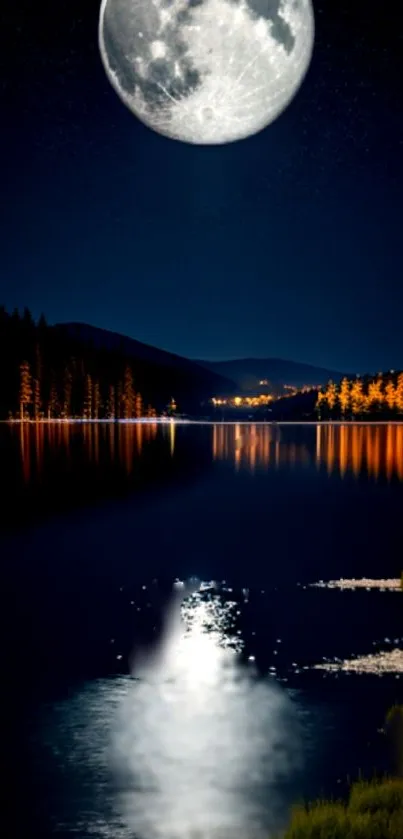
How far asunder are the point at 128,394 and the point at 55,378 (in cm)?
2898

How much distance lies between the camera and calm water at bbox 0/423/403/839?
7387 mm

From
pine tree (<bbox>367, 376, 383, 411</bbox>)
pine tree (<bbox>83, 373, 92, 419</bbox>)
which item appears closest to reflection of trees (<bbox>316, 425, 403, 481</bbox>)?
pine tree (<bbox>83, 373, 92, 419</bbox>)

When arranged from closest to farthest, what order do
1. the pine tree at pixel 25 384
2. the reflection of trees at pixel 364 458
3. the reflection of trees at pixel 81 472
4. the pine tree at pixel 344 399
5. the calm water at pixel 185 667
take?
the calm water at pixel 185 667 → the reflection of trees at pixel 81 472 → the reflection of trees at pixel 364 458 → the pine tree at pixel 25 384 → the pine tree at pixel 344 399

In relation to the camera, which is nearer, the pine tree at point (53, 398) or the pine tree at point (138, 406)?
the pine tree at point (53, 398)

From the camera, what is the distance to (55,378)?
135 meters

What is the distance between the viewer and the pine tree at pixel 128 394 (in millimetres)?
159875

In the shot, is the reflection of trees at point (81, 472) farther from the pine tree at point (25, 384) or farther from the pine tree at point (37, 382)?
the pine tree at point (37, 382)

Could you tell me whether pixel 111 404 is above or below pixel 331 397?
below

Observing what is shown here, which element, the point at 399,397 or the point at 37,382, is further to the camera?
the point at 399,397

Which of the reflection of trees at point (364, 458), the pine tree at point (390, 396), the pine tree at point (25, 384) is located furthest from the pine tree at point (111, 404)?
the reflection of trees at point (364, 458)

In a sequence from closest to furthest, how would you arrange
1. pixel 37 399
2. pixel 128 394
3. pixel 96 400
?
1. pixel 37 399
2. pixel 96 400
3. pixel 128 394

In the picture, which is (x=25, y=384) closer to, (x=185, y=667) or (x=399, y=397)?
(x=399, y=397)

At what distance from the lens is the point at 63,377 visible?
136875 mm

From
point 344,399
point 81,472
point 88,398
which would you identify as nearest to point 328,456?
point 81,472
